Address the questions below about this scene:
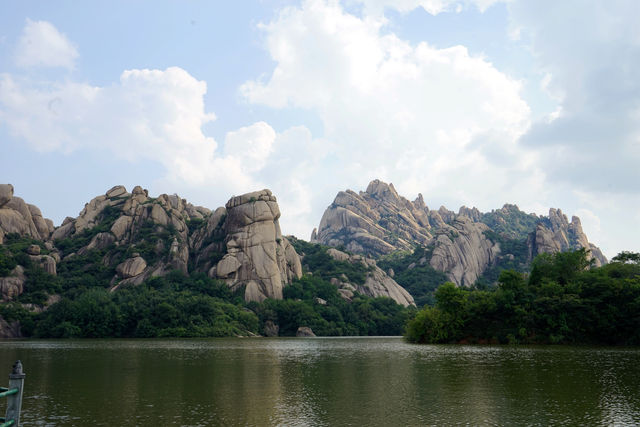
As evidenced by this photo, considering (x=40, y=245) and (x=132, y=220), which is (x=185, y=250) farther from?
(x=40, y=245)

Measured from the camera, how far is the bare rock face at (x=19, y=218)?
120m

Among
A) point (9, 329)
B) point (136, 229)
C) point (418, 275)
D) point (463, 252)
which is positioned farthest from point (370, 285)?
point (9, 329)

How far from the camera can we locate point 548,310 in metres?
69.6

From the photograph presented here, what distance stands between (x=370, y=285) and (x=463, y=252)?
49263 millimetres

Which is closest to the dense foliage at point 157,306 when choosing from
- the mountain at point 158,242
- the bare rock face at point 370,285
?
the mountain at point 158,242

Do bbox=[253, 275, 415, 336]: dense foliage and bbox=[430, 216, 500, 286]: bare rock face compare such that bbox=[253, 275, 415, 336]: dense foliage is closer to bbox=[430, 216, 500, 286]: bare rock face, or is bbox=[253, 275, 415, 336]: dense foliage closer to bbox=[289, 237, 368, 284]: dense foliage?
bbox=[289, 237, 368, 284]: dense foliage

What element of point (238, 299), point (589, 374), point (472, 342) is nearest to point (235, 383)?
point (589, 374)

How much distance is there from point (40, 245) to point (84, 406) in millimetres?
113621

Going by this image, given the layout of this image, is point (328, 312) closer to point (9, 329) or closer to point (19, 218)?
point (9, 329)

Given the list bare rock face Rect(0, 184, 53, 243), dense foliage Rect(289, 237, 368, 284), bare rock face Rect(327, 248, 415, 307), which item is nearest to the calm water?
bare rock face Rect(0, 184, 53, 243)

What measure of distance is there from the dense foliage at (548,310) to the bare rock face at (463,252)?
318ft

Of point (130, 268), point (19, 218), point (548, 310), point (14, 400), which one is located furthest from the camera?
point (19, 218)

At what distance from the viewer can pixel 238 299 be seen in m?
117

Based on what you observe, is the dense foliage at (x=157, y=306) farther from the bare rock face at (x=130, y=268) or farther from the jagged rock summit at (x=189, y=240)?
the bare rock face at (x=130, y=268)
